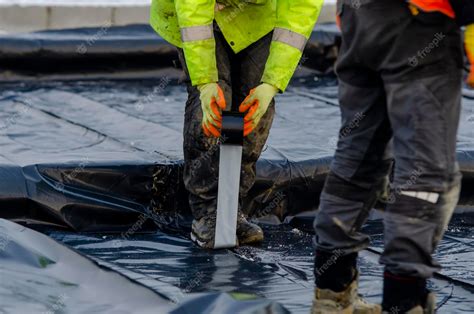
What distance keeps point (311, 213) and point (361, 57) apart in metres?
1.50

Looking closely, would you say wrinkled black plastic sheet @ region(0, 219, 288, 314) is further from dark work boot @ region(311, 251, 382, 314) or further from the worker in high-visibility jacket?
the worker in high-visibility jacket

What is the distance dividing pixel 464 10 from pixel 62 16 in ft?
17.6

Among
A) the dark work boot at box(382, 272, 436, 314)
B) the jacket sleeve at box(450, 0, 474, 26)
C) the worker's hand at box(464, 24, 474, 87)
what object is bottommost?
the dark work boot at box(382, 272, 436, 314)

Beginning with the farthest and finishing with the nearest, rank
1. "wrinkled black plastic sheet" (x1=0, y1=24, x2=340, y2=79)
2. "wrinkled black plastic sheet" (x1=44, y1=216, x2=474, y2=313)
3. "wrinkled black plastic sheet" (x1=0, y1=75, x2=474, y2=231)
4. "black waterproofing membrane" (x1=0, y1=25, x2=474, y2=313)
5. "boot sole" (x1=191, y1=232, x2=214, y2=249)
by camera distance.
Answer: "wrinkled black plastic sheet" (x1=0, y1=24, x2=340, y2=79), "wrinkled black plastic sheet" (x1=0, y1=75, x2=474, y2=231), "boot sole" (x1=191, y1=232, x2=214, y2=249), "wrinkled black plastic sheet" (x1=44, y1=216, x2=474, y2=313), "black waterproofing membrane" (x1=0, y1=25, x2=474, y2=313)

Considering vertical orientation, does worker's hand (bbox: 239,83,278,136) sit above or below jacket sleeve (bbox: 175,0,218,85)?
below

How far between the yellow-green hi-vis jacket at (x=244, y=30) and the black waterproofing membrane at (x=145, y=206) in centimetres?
62

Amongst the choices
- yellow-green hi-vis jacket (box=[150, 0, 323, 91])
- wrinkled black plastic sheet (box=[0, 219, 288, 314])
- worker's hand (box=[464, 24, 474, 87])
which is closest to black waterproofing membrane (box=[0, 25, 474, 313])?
wrinkled black plastic sheet (box=[0, 219, 288, 314])

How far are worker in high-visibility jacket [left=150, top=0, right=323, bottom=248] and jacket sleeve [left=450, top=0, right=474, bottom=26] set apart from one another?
944mm

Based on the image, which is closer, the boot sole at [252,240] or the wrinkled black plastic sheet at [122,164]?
the boot sole at [252,240]

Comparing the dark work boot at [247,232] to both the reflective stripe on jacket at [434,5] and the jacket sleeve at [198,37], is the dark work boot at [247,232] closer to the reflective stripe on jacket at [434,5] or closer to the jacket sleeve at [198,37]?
the jacket sleeve at [198,37]

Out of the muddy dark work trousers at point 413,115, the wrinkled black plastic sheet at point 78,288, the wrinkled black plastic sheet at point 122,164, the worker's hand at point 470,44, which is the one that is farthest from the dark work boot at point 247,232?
the worker's hand at point 470,44

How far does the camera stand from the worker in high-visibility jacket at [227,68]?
351 centimetres

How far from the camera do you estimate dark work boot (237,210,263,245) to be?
3.79 metres

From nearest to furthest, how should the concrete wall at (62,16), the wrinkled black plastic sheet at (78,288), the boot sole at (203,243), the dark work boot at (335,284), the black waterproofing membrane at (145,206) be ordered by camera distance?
the wrinkled black plastic sheet at (78,288), the dark work boot at (335,284), the black waterproofing membrane at (145,206), the boot sole at (203,243), the concrete wall at (62,16)
